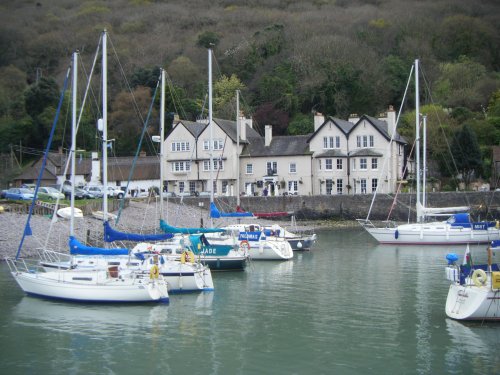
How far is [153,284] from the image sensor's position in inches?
1030

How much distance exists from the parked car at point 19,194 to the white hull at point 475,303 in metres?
41.3

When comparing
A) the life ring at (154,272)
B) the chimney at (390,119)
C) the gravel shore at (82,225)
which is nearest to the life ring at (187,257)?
the life ring at (154,272)

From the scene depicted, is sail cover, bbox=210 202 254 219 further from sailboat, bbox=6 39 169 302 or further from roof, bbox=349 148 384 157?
roof, bbox=349 148 384 157

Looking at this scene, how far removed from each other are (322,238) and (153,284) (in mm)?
28210

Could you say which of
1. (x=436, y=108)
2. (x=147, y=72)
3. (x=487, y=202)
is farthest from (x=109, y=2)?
(x=487, y=202)

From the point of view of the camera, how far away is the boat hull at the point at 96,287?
2608cm

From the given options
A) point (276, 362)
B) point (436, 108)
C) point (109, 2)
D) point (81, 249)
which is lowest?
point (276, 362)

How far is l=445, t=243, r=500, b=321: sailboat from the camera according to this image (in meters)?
21.6

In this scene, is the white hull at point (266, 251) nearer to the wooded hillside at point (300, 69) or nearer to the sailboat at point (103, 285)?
the sailboat at point (103, 285)

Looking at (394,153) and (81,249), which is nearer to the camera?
(81,249)

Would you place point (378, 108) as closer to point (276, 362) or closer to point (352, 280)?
point (352, 280)

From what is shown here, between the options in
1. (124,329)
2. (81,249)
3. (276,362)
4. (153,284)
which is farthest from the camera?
(81,249)

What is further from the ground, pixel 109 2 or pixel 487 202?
pixel 109 2

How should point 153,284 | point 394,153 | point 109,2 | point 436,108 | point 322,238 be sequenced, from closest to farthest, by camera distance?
point 153,284 → point 322,238 → point 394,153 → point 436,108 → point 109,2
